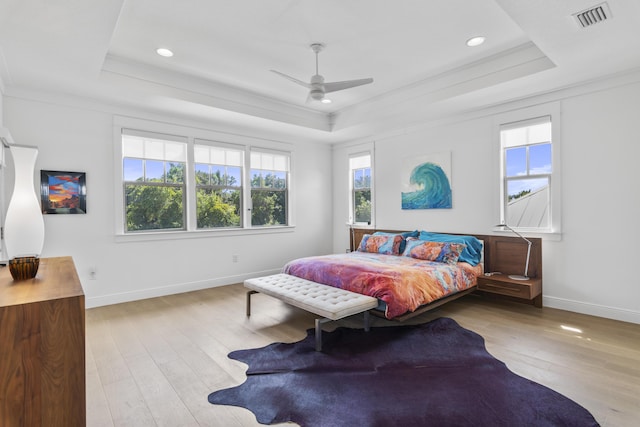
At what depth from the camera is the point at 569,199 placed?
3.86 m

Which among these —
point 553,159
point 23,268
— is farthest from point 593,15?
point 23,268

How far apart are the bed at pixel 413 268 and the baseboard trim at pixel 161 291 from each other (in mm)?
1450

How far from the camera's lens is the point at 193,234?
4934 millimetres

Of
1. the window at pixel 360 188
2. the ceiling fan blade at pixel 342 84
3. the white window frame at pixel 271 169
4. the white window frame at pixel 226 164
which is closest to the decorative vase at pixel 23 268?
the ceiling fan blade at pixel 342 84

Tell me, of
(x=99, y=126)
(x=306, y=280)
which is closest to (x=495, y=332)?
(x=306, y=280)

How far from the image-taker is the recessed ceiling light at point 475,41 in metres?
3.26

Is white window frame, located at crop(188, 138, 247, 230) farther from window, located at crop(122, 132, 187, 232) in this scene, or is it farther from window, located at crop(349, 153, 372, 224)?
window, located at crop(349, 153, 372, 224)

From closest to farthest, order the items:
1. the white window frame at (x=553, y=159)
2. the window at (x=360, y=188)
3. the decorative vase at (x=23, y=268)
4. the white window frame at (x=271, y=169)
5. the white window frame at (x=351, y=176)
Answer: the decorative vase at (x=23, y=268) → the white window frame at (x=553, y=159) → the white window frame at (x=271, y=169) → the white window frame at (x=351, y=176) → the window at (x=360, y=188)

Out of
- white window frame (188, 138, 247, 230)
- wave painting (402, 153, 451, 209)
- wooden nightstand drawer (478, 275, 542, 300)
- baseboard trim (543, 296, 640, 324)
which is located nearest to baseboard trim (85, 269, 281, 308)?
white window frame (188, 138, 247, 230)

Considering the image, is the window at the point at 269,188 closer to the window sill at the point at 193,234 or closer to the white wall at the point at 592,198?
the window sill at the point at 193,234

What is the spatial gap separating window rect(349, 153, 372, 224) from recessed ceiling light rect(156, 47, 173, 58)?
12.1ft

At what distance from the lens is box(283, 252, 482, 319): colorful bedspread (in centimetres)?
321

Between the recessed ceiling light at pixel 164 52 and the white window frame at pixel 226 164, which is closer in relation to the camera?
the recessed ceiling light at pixel 164 52

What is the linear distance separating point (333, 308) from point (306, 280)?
106cm
